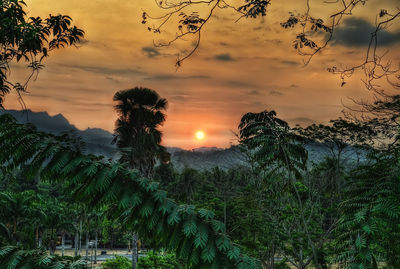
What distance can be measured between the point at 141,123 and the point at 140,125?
0.15 m

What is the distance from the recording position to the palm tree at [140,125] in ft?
68.6

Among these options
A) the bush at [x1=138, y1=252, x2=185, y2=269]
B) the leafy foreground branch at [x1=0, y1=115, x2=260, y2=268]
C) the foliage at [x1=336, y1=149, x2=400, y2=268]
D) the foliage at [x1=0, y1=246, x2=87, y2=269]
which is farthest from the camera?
the bush at [x1=138, y1=252, x2=185, y2=269]

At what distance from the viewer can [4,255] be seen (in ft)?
11.4

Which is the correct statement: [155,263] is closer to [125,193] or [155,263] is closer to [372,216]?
[125,193]

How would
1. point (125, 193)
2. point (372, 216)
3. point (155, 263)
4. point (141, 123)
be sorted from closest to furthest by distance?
1. point (125, 193)
2. point (372, 216)
3. point (155, 263)
4. point (141, 123)

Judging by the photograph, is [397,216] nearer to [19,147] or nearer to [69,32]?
[19,147]

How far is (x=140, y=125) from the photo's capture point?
69.5ft

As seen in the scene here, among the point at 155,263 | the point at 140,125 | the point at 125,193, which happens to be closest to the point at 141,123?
the point at 140,125

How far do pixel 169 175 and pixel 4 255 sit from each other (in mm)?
48904

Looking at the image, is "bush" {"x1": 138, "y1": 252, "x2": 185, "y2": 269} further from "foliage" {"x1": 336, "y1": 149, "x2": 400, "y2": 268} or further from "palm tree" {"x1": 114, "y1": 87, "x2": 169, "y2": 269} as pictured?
"foliage" {"x1": 336, "y1": 149, "x2": 400, "y2": 268}

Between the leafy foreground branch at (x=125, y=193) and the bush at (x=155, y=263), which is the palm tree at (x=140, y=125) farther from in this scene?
the leafy foreground branch at (x=125, y=193)

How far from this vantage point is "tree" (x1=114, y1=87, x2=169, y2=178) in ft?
68.6

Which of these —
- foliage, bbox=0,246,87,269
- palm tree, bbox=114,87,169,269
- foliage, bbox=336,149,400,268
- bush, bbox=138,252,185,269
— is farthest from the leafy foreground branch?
palm tree, bbox=114,87,169,269

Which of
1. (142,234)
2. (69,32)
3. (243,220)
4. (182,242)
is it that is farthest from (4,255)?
(243,220)
